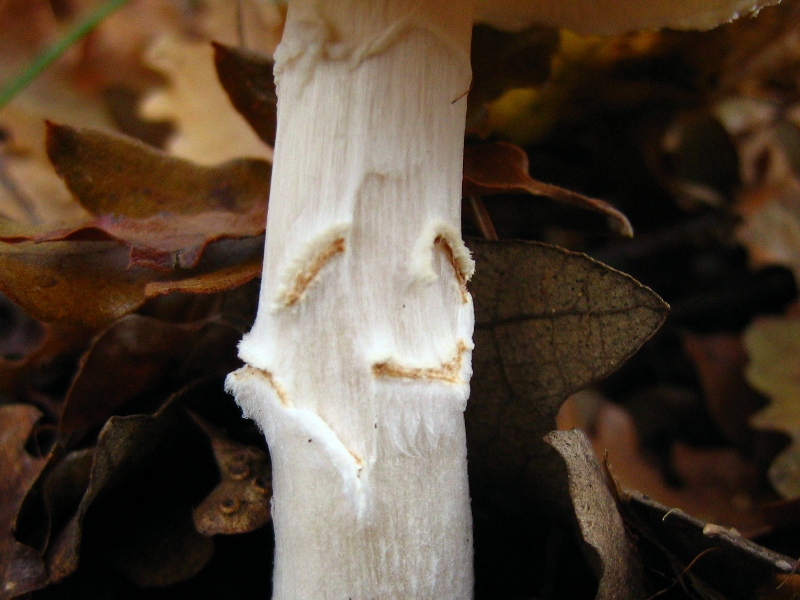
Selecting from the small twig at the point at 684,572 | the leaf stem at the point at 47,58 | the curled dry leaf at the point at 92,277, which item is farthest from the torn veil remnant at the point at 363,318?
the leaf stem at the point at 47,58

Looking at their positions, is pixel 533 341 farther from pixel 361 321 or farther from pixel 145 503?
pixel 145 503

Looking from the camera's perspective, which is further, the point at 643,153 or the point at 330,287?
the point at 643,153

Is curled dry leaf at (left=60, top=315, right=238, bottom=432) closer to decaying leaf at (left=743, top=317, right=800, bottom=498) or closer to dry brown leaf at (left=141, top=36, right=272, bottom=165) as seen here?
dry brown leaf at (left=141, top=36, right=272, bottom=165)

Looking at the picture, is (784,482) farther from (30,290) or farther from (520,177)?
(30,290)

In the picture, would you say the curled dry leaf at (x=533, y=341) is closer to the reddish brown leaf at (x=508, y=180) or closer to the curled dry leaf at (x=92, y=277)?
the reddish brown leaf at (x=508, y=180)

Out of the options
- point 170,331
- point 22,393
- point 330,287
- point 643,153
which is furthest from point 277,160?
point 643,153

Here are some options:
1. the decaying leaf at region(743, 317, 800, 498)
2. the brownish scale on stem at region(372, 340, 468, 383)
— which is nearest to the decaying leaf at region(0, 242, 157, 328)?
the brownish scale on stem at region(372, 340, 468, 383)

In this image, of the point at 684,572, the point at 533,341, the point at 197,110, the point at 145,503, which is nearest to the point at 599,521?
the point at 684,572
